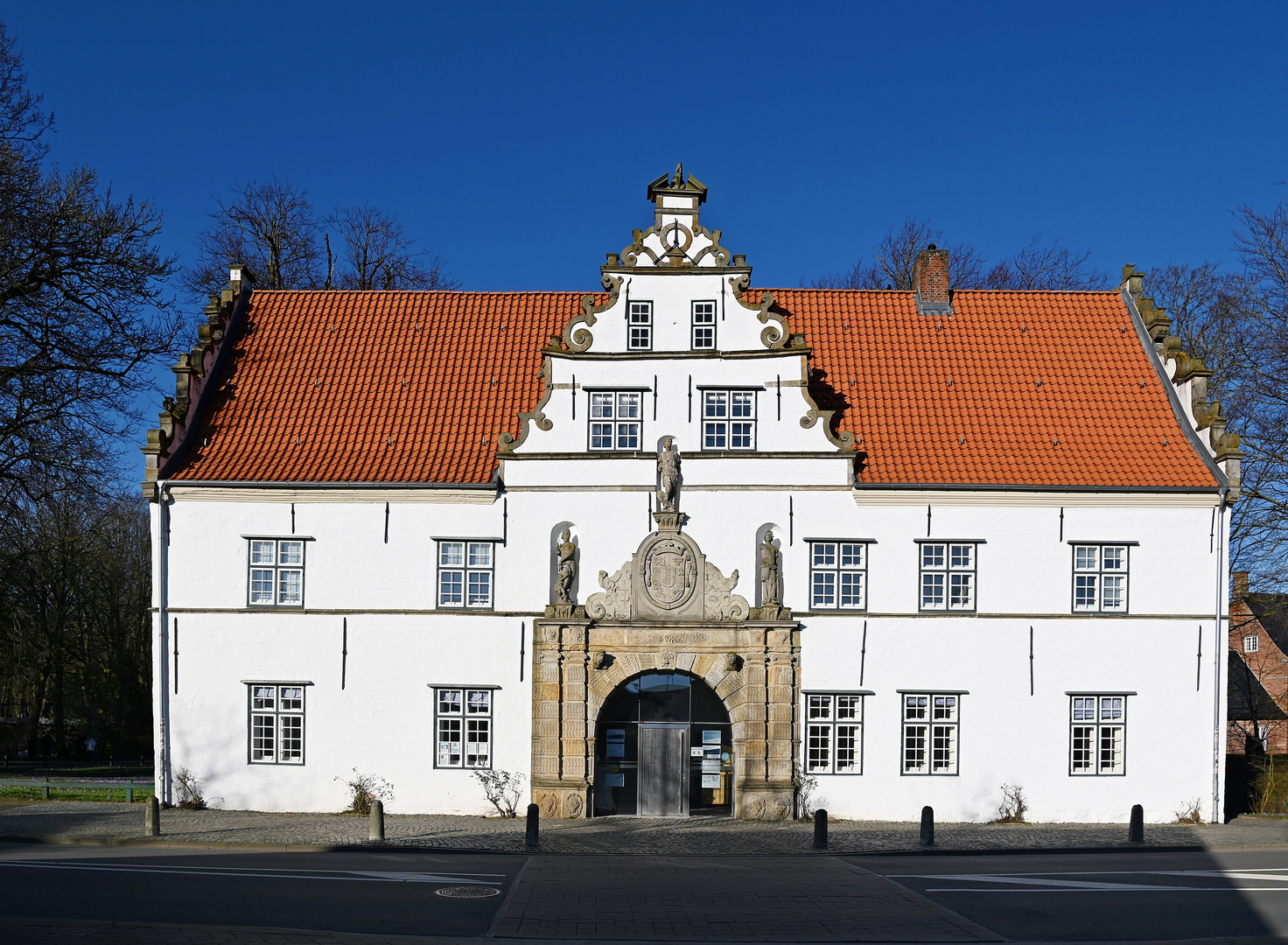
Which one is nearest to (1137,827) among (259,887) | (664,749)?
(664,749)

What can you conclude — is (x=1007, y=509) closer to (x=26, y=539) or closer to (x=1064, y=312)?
(x=1064, y=312)

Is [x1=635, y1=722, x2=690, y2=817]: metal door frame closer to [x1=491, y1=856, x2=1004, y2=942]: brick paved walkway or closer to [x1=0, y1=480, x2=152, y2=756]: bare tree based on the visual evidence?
[x1=491, y1=856, x2=1004, y2=942]: brick paved walkway

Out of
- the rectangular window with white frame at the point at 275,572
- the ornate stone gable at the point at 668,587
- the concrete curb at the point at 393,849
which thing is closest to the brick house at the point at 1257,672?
the concrete curb at the point at 393,849

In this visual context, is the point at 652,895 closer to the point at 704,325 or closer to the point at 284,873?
the point at 284,873

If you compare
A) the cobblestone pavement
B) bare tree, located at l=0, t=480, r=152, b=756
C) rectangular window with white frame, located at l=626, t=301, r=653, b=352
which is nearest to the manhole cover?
the cobblestone pavement

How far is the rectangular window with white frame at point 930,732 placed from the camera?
23719 mm

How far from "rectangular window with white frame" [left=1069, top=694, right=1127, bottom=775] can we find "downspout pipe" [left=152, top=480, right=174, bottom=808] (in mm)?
17643

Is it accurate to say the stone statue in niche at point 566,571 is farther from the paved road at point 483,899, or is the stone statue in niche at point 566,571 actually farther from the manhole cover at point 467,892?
the manhole cover at point 467,892

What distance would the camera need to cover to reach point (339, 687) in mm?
24031

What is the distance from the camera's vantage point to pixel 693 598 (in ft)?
78.3

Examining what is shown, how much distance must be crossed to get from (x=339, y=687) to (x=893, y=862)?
1121 centimetres

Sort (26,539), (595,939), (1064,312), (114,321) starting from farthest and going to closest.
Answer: (1064,312) < (26,539) < (114,321) < (595,939)

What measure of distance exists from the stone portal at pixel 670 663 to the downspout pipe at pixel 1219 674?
807cm

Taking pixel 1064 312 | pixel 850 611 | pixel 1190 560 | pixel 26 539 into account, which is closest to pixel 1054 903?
pixel 850 611
